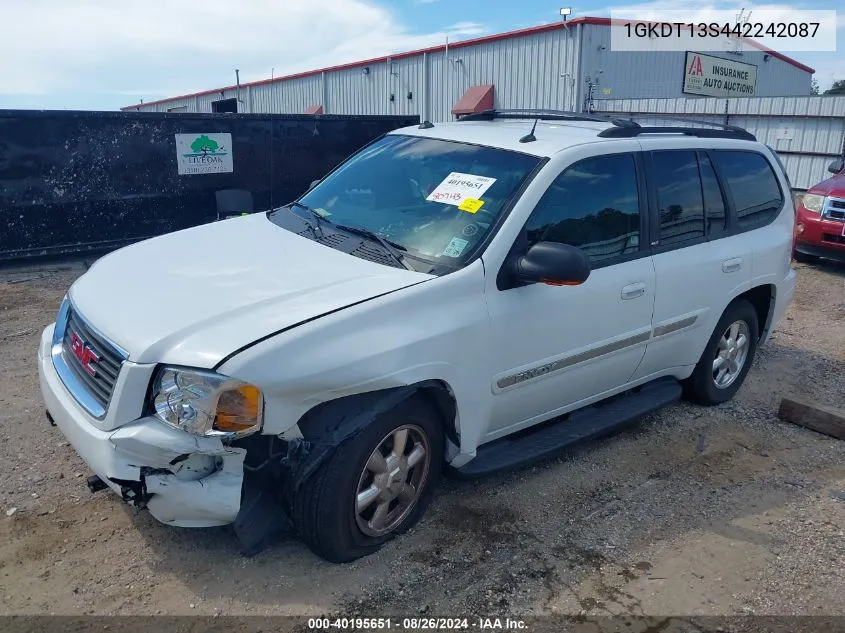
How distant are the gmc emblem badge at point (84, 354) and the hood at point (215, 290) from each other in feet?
0.38

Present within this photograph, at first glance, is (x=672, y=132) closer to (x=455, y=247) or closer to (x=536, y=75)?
(x=455, y=247)

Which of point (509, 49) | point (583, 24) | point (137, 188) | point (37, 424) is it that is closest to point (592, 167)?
point (37, 424)

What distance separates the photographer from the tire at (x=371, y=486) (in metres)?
2.84

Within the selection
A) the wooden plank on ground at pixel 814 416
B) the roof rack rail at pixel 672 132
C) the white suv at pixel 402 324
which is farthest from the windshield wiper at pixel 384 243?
the wooden plank on ground at pixel 814 416

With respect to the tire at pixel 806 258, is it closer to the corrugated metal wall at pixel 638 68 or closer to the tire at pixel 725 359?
the tire at pixel 725 359

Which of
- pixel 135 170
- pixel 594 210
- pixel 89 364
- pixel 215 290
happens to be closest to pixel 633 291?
pixel 594 210

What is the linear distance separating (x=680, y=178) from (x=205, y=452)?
Result: 10.4 feet

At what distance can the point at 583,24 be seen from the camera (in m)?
19.2

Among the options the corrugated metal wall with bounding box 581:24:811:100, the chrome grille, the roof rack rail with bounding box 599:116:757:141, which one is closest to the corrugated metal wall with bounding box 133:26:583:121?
the corrugated metal wall with bounding box 581:24:811:100

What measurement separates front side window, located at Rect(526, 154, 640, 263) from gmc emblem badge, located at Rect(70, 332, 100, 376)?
6.58 feet

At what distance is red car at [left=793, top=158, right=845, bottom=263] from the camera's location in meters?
9.16

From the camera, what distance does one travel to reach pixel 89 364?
116 inches

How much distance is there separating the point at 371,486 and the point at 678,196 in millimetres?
2562

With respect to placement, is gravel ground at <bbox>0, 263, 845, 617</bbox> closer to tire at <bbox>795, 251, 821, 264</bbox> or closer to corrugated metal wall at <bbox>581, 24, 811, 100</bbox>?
tire at <bbox>795, 251, 821, 264</bbox>
